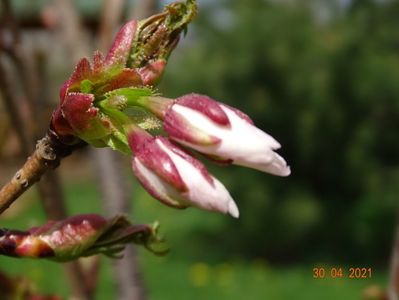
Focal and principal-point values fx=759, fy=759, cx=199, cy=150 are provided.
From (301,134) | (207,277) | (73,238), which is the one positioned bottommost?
(73,238)

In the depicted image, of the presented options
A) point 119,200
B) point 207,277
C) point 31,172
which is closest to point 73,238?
point 31,172

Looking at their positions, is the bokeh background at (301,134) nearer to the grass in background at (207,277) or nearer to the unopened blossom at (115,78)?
the grass in background at (207,277)

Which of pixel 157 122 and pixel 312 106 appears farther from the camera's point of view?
pixel 312 106

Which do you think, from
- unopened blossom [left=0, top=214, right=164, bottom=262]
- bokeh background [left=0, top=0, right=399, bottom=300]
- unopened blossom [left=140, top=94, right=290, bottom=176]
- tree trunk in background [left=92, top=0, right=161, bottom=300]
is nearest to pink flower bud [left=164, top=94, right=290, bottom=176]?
unopened blossom [left=140, top=94, right=290, bottom=176]

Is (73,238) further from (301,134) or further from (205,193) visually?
(301,134)

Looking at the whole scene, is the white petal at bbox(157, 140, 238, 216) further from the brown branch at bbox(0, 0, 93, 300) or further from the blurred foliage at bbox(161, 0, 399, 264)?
the blurred foliage at bbox(161, 0, 399, 264)

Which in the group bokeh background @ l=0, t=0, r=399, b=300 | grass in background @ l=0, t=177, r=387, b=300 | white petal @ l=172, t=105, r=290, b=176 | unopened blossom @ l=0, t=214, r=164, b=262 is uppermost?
bokeh background @ l=0, t=0, r=399, b=300
